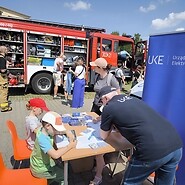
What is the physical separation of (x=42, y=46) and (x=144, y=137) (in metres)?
7.36

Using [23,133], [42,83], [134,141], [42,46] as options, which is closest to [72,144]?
[134,141]

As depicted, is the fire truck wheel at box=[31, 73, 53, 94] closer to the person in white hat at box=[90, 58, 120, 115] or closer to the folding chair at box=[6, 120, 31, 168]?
the person in white hat at box=[90, 58, 120, 115]

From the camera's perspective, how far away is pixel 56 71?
7.76 meters

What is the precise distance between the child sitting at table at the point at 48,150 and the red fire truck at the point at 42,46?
6.25 m

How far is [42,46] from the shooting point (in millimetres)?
8367

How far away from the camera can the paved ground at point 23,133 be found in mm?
3033

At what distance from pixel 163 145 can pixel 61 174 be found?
1180 mm

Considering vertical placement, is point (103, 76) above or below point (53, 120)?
above

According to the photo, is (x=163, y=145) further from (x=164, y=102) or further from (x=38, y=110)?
(x=38, y=110)

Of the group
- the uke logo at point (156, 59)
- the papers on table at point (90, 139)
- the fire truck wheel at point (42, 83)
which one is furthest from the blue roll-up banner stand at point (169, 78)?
the fire truck wheel at point (42, 83)

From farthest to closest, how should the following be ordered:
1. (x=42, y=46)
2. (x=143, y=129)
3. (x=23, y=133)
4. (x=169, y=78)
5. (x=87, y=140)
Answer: (x=42, y=46)
(x=23, y=133)
(x=169, y=78)
(x=87, y=140)
(x=143, y=129)

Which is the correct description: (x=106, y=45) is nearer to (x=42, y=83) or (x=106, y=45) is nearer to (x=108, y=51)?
(x=108, y=51)

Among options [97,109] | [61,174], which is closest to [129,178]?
[61,174]

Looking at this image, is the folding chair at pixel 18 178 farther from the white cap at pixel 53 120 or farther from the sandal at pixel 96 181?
the sandal at pixel 96 181
